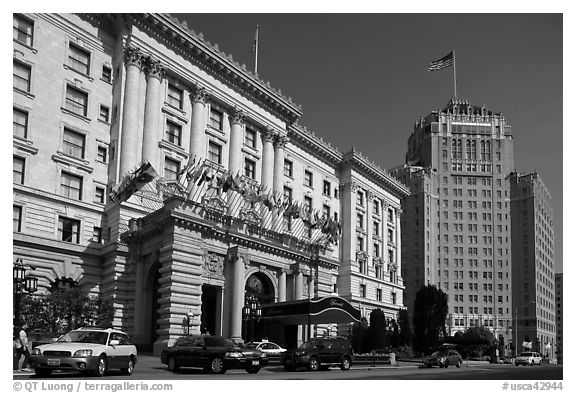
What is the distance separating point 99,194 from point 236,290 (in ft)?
41.6

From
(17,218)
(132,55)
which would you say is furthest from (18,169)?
(132,55)

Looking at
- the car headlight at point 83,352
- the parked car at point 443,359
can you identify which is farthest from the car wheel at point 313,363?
the parked car at point 443,359

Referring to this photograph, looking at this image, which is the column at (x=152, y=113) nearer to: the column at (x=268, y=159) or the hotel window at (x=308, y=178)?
the column at (x=268, y=159)

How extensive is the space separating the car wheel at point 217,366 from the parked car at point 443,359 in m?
20.5

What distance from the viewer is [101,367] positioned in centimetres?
2473

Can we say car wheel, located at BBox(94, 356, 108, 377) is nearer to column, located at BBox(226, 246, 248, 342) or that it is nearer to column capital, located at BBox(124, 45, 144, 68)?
column, located at BBox(226, 246, 248, 342)

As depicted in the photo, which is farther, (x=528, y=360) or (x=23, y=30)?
(x=528, y=360)

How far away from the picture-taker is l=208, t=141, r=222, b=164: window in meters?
56.3

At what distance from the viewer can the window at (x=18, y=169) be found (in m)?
42.1

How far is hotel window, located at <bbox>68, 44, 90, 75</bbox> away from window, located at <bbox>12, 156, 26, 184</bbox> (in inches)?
333

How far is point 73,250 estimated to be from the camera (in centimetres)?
4450

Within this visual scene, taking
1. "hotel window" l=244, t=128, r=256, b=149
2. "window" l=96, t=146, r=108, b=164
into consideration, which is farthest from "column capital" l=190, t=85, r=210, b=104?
"window" l=96, t=146, r=108, b=164

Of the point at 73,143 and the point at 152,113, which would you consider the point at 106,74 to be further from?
the point at 73,143

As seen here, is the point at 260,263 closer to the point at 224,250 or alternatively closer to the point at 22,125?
the point at 224,250
